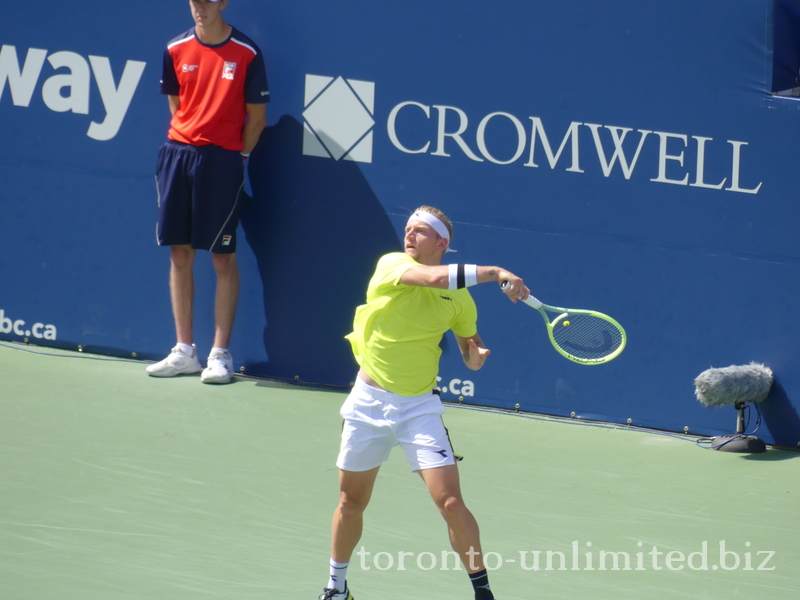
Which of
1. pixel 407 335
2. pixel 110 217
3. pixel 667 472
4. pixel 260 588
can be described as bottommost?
pixel 260 588

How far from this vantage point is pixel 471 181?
6.76 m

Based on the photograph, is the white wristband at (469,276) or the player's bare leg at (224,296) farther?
the player's bare leg at (224,296)

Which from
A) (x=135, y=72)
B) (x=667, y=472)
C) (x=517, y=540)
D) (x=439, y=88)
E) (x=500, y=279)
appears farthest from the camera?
(x=135, y=72)

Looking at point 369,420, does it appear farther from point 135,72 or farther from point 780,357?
point 135,72

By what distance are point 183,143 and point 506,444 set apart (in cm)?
270

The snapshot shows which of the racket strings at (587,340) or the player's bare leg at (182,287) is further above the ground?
the player's bare leg at (182,287)

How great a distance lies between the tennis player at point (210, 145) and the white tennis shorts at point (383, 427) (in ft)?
9.46

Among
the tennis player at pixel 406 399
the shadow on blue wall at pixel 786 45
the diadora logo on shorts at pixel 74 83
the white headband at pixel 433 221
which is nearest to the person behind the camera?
the tennis player at pixel 406 399

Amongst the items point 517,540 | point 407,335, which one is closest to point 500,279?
point 407,335

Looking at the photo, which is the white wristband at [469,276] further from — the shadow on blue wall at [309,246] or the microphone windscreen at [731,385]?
the shadow on blue wall at [309,246]

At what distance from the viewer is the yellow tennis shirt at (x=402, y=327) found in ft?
13.7

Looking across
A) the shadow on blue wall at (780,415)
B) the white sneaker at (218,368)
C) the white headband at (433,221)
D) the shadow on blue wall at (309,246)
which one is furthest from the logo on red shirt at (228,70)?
the shadow on blue wall at (780,415)

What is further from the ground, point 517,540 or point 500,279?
point 500,279

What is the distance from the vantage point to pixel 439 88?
6730mm
